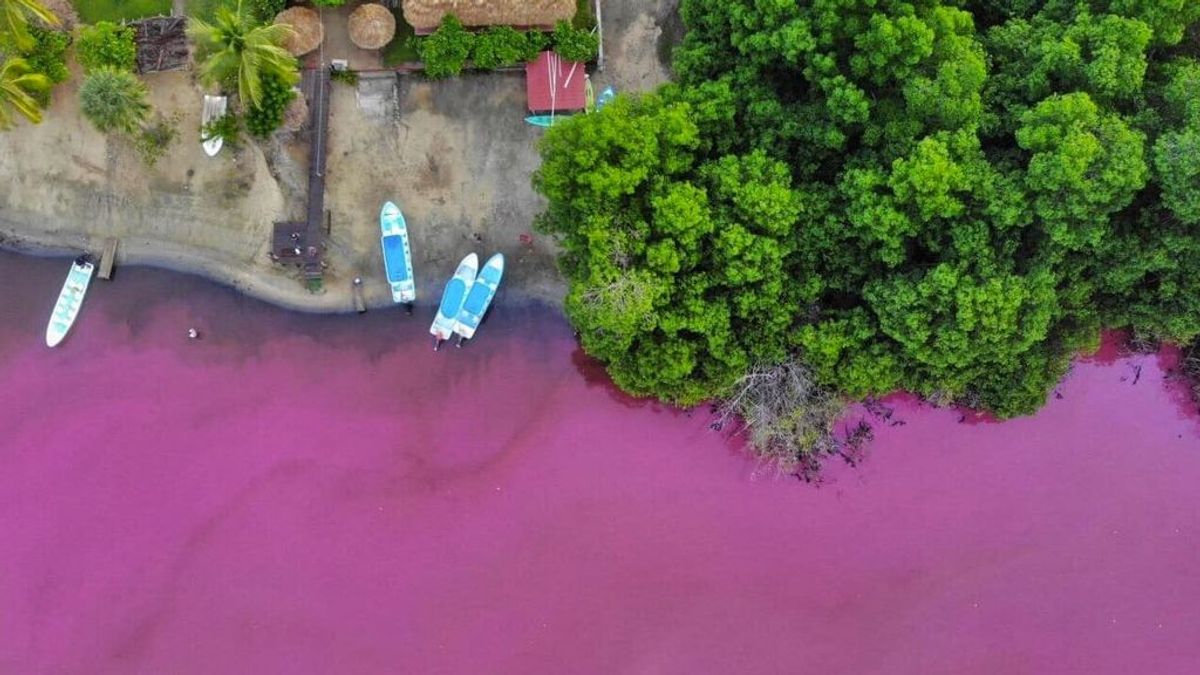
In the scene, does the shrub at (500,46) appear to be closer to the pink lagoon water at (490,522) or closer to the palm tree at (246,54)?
the palm tree at (246,54)

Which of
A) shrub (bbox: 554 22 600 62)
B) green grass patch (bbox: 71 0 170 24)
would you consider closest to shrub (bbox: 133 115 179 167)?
green grass patch (bbox: 71 0 170 24)

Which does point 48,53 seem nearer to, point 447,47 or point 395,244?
point 395,244

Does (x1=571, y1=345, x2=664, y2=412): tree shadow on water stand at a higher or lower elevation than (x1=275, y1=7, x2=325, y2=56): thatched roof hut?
lower

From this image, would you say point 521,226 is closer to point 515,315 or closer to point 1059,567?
point 515,315

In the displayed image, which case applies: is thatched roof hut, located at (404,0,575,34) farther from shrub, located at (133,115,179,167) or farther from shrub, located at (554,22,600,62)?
shrub, located at (133,115,179,167)

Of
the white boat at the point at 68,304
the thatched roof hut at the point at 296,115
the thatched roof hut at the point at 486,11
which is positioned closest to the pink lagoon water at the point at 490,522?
the white boat at the point at 68,304

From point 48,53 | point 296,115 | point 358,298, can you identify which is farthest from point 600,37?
point 48,53

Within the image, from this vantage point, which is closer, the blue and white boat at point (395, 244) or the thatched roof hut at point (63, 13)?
the thatched roof hut at point (63, 13)

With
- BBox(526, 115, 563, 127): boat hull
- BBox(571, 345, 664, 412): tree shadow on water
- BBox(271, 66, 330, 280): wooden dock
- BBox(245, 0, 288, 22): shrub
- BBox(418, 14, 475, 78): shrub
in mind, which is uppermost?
BBox(245, 0, 288, 22): shrub
